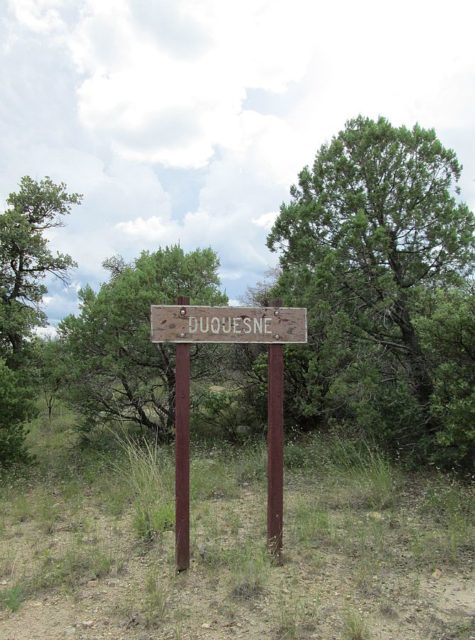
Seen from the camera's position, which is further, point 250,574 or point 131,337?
point 131,337

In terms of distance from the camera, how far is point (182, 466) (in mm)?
4523

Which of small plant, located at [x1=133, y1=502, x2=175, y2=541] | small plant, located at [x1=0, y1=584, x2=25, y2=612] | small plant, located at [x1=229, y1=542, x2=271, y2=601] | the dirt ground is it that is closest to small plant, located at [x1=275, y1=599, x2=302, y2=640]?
the dirt ground

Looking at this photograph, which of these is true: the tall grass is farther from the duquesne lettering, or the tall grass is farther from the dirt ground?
the duquesne lettering

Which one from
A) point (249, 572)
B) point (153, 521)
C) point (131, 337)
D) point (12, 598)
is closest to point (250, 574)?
point (249, 572)

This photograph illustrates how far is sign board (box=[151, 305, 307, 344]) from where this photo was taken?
4.49m

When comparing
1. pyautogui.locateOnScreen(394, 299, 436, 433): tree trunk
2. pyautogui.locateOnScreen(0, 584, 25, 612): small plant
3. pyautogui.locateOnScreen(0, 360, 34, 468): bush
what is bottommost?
pyautogui.locateOnScreen(0, 584, 25, 612): small plant

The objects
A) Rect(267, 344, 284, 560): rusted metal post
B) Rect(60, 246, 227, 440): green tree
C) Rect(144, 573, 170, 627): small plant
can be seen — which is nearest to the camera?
Rect(144, 573, 170, 627): small plant

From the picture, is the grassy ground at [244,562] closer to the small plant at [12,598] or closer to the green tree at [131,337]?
the small plant at [12,598]

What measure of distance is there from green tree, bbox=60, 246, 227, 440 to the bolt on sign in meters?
→ 6.25

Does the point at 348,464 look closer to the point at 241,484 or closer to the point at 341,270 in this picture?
the point at 241,484

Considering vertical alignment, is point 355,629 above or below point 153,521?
below

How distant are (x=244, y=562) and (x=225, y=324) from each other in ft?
6.82

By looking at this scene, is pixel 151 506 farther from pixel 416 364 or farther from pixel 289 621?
pixel 416 364

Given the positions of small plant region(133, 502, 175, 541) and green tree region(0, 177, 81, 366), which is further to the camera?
green tree region(0, 177, 81, 366)
